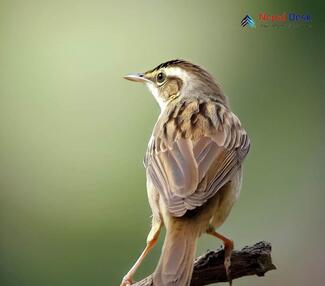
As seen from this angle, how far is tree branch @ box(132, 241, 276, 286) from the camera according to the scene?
259cm

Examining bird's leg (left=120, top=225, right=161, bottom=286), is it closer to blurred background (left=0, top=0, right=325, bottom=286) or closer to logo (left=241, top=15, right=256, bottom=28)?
blurred background (left=0, top=0, right=325, bottom=286)

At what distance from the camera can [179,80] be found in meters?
3.13

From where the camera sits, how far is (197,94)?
3125 mm

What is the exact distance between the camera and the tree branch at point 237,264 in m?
2.59

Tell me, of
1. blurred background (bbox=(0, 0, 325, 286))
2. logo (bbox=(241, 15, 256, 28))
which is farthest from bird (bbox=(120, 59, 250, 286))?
logo (bbox=(241, 15, 256, 28))

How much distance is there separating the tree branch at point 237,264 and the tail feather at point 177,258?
0.25 m

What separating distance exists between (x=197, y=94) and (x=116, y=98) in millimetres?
504

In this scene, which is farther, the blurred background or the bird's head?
the blurred background

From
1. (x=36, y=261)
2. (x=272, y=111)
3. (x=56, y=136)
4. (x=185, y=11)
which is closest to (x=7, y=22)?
(x=56, y=136)

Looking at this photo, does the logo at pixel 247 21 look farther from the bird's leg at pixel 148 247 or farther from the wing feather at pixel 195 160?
the bird's leg at pixel 148 247

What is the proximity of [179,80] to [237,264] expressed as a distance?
104 centimetres

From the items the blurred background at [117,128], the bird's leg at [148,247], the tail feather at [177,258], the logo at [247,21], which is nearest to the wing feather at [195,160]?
the tail feather at [177,258]

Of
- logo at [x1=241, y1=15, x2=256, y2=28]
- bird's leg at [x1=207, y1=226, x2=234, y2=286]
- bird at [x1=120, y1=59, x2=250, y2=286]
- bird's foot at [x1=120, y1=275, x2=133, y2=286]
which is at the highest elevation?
logo at [x1=241, y1=15, x2=256, y2=28]

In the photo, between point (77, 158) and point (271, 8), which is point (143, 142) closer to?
point (77, 158)
